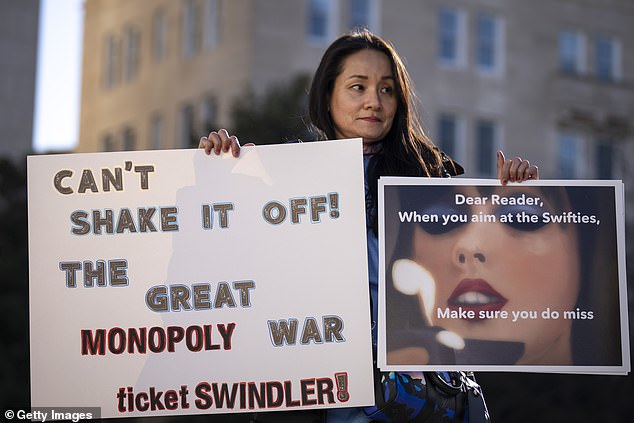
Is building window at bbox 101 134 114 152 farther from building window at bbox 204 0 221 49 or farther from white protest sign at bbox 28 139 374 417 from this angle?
white protest sign at bbox 28 139 374 417

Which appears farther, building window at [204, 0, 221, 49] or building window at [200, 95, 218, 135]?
building window at [204, 0, 221, 49]

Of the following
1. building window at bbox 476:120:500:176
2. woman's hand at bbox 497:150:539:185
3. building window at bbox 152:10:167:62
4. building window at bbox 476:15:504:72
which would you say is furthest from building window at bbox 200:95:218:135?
woman's hand at bbox 497:150:539:185

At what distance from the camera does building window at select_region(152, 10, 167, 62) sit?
3547 centimetres

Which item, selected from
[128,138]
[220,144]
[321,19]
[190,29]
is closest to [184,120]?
[190,29]

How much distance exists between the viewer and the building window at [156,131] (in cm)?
3488

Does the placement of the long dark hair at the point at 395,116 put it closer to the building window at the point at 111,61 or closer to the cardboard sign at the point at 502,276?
the cardboard sign at the point at 502,276

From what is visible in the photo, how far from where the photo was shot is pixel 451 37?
33656mm

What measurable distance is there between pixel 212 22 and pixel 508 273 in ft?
96.2

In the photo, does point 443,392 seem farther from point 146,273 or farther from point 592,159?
point 592,159

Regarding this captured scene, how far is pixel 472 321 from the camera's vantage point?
4.10 m

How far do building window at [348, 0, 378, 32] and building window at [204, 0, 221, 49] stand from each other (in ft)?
12.9

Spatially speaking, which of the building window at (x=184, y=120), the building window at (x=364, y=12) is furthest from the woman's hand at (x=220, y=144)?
the building window at (x=184, y=120)

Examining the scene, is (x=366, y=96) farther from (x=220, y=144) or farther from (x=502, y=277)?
(x=502, y=277)

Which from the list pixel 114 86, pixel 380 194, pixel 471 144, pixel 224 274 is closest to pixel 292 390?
pixel 224 274
